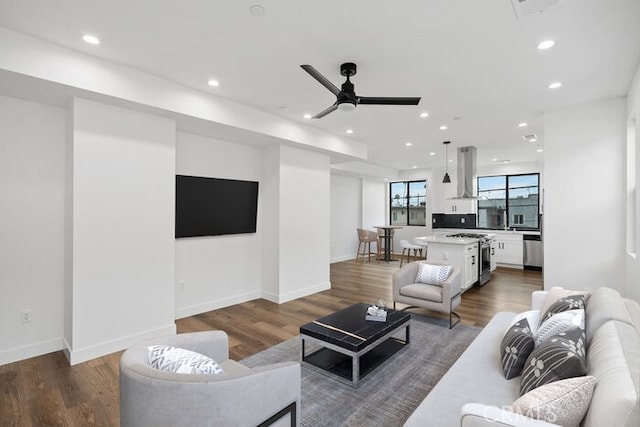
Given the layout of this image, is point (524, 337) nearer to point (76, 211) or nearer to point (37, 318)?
point (76, 211)

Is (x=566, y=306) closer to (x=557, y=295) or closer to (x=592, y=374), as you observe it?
(x=557, y=295)

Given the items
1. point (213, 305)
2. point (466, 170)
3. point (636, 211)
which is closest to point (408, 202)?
point (466, 170)

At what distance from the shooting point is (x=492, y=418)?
122 cm

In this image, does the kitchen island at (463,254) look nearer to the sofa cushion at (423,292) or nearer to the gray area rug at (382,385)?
the sofa cushion at (423,292)

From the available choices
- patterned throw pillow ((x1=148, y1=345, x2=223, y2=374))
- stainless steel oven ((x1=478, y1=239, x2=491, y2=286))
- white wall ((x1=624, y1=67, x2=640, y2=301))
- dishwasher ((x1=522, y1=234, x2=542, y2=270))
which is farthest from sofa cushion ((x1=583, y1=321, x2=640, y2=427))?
dishwasher ((x1=522, y1=234, x2=542, y2=270))

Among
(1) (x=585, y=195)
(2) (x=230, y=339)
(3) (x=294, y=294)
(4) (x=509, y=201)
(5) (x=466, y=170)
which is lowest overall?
(2) (x=230, y=339)

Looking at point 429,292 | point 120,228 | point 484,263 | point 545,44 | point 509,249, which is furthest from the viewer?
point 509,249

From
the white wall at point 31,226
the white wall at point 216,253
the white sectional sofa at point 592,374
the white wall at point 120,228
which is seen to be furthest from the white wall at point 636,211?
the white wall at point 31,226

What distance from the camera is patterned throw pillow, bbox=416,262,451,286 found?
13.3 ft

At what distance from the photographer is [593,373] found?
140 cm

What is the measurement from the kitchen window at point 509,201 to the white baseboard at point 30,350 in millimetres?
8983

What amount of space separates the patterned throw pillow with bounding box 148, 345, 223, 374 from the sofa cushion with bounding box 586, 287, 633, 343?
2.14 m

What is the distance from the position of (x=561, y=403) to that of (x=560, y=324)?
2.79 feet

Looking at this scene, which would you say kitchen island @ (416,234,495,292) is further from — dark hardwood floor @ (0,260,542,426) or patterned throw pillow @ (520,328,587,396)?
patterned throw pillow @ (520,328,587,396)
